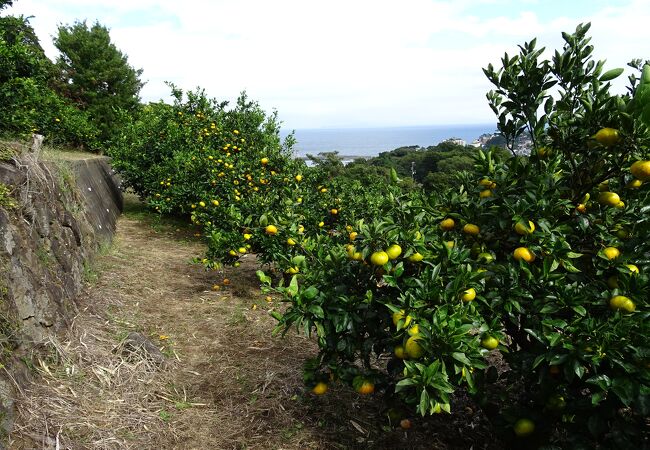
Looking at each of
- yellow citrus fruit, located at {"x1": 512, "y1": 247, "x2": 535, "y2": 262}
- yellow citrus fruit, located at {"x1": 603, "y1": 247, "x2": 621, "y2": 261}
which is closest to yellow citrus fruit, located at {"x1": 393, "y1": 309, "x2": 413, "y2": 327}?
yellow citrus fruit, located at {"x1": 512, "y1": 247, "x2": 535, "y2": 262}

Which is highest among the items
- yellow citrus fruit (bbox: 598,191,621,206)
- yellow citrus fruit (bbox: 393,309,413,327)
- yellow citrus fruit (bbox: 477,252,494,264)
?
yellow citrus fruit (bbox: 598,191,621,206)

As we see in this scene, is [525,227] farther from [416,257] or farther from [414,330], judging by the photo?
[414,330]

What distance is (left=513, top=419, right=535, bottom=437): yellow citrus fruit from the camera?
7.25 feet

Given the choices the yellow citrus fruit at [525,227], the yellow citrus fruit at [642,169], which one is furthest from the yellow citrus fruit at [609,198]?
the yellow citrus fruit at [525,227]

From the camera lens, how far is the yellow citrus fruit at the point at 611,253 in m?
2.11

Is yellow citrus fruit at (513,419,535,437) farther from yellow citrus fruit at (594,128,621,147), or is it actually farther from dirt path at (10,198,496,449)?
yellow citrus fruit at (594,128,621,147)

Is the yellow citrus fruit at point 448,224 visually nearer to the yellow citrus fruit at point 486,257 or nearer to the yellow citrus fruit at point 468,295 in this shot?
the yellow citrus fruit at point 486,257

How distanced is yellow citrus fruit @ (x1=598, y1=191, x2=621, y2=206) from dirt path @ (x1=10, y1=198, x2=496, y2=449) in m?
1.72

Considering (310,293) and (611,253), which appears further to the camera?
(310,293)

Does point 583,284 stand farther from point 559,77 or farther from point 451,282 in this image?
point 559,77

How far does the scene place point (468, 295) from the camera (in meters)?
2.08

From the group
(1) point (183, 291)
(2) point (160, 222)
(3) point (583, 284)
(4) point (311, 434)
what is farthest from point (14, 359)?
(2) point (160, 222)

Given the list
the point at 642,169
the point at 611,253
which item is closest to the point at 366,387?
the point at 611,253

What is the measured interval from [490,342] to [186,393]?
2334mm
